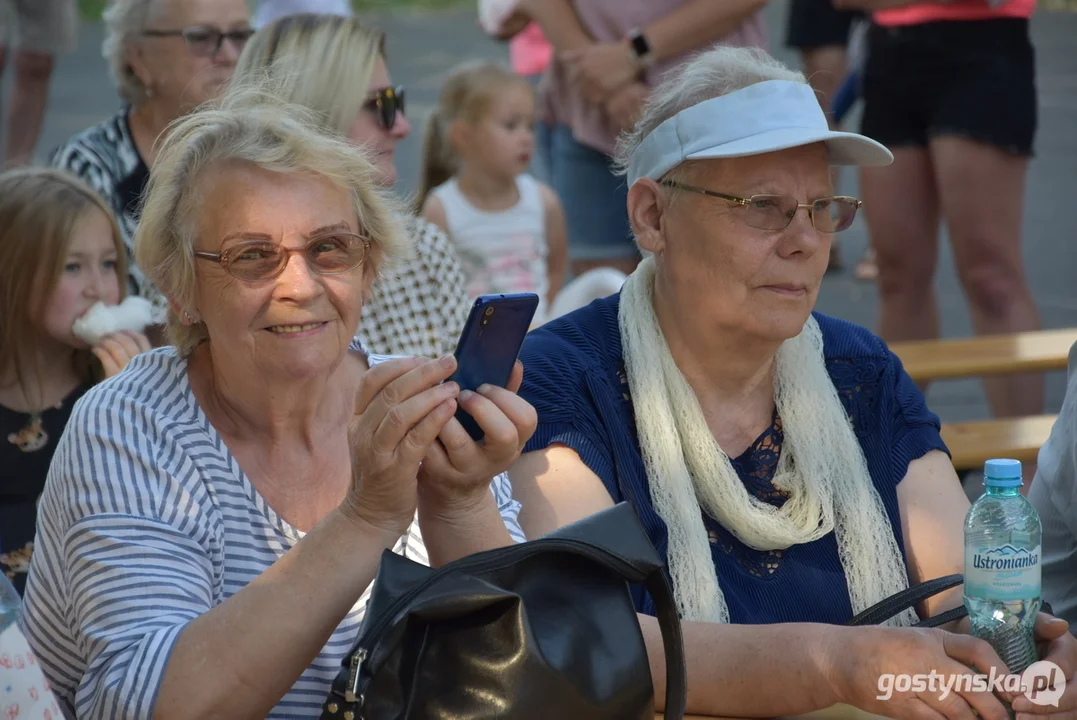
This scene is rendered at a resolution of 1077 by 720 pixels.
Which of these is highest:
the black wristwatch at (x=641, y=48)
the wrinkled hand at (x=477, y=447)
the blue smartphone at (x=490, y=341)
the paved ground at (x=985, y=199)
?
the black wristwatch at (x=641, y=48)

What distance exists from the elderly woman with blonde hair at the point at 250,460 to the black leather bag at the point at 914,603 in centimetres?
63

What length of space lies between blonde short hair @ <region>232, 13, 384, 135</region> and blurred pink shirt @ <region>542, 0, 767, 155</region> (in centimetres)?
123

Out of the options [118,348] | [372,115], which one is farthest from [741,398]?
[372,115]

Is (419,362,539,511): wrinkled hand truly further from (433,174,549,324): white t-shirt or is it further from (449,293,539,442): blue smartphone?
(433,174,549,324): white t-shirt

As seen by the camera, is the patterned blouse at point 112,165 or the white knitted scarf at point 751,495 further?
the patterned blouse at point 112,165

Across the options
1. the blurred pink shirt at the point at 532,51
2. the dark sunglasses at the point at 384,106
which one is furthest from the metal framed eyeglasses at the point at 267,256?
the blurred pink shirt at the point at 532,51

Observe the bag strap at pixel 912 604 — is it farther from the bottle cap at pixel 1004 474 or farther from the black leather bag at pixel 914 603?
the bottle cap at pixel 1004 474

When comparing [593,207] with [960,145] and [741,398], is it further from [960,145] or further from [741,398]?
[741,398]

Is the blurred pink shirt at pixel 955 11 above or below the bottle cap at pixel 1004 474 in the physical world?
above

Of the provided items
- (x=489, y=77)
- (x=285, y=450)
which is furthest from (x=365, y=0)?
(x=285, y=450)

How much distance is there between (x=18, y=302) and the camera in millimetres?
3371

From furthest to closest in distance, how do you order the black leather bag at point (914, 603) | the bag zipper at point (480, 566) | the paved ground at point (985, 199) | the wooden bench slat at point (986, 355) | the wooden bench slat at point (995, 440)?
the paved ground at point (985, 199) → the wooden bench slat at point (986, 355) → the wooden bench slat at point (995, 440) → the black leather bag at point (914, 603) → the bag zipper at point (480, 566)

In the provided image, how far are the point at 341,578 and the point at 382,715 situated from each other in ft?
0.83

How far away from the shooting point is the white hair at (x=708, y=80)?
274cm
